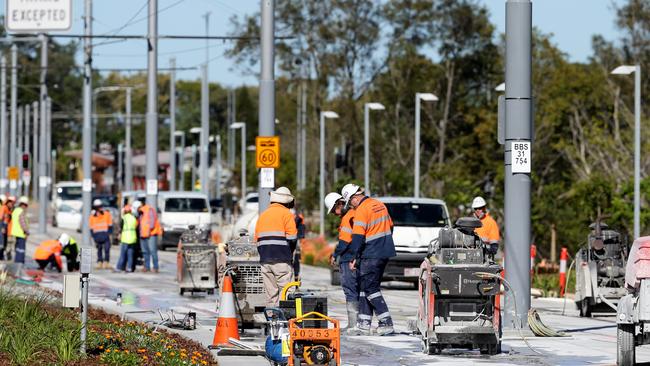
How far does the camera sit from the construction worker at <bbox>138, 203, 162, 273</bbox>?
36844 mm

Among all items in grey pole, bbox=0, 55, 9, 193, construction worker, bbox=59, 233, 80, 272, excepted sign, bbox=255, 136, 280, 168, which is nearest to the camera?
excepted sign, bbox=255, 136, 280, 168

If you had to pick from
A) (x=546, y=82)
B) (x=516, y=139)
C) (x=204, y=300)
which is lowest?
(x=204, y=300)

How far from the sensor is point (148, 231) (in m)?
36.9

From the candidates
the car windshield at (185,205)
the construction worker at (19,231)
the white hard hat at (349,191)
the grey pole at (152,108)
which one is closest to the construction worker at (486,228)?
the white hard hat at (349,191)

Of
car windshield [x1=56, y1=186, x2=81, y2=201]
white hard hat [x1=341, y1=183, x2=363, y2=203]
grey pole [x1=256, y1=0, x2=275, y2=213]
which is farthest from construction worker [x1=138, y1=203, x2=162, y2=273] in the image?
car windshield [x1=56, y1=186, x2=81, y2=201]

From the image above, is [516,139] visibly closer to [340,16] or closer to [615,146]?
[615,146]

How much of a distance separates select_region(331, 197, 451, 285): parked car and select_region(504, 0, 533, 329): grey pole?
9.61m

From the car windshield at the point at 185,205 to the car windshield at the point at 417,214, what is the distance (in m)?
21.8

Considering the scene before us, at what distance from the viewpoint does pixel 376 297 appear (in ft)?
64.3

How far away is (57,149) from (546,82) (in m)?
87.4

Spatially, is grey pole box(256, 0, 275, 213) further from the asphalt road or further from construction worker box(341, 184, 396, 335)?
construction worker box(341, 184, 396, 335)

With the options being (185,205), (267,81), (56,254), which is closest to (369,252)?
(267,81)

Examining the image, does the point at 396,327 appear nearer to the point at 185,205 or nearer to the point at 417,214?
the point at 417,214

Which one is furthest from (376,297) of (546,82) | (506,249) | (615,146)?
(546,82)
